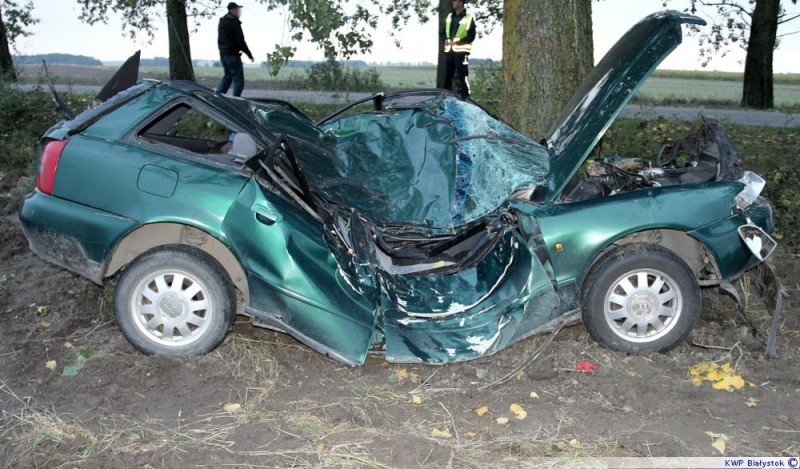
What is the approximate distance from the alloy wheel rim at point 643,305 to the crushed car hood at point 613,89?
71cm

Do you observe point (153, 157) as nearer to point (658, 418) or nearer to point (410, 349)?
point (410, 349)

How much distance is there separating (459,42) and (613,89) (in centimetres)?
873

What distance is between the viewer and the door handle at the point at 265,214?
4.34m

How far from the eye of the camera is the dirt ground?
3668 mm

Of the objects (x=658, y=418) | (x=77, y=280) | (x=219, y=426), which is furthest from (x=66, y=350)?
(x=658, y=418)

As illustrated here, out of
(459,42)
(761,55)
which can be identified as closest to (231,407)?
(459,42)

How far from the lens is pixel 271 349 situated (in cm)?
485

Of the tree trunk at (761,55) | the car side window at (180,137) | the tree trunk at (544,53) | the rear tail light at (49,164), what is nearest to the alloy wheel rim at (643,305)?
the car side window at (180,137)

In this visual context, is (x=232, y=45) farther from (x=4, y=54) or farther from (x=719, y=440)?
(x=719, y=440)

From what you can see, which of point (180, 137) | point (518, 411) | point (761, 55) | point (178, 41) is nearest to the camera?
point (518, 411)

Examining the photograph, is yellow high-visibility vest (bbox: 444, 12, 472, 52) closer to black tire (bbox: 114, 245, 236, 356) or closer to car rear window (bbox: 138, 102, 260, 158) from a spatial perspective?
car rear window (bbox: 138, 102, 260, 158)

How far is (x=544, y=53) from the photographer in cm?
692

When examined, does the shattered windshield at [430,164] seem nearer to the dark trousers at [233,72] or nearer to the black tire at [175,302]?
the black tire at [175,302]

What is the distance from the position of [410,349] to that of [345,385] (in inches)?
17.4
